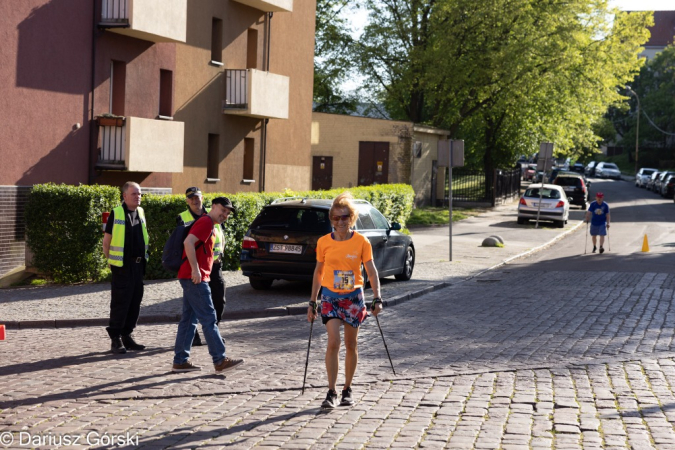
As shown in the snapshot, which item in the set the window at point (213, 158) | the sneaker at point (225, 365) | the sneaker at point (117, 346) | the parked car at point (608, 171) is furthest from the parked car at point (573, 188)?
the parked car at point (608, 171)

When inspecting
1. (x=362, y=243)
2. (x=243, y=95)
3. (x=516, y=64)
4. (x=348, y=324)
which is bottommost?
(x=348, y=324)

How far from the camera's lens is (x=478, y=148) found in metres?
53.7

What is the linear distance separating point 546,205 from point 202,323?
29.6 meters

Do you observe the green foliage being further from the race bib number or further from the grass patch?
the grass patch

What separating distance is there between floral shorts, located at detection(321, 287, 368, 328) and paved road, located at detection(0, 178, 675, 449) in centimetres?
71

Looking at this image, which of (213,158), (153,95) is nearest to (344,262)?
(153,95)

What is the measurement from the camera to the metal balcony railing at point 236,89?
92.8ft

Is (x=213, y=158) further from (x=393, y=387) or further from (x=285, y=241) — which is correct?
(x=393, y=387)

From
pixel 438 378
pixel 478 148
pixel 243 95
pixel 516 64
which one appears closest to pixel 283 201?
pixel 438 378

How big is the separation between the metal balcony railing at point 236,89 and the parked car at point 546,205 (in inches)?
528

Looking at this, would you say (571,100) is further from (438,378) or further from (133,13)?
(438,378)

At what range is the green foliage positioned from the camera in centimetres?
1595

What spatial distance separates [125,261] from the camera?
10.2 metres

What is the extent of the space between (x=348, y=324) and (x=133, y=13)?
15909 mm
